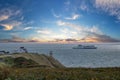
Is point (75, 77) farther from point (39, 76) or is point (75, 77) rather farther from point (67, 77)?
point (39, 76)

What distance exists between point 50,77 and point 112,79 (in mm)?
4156

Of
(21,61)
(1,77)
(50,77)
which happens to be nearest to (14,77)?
(1,77)

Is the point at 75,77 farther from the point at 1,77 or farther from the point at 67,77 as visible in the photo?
the point at 1,77

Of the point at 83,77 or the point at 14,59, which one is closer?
the point at 83,77

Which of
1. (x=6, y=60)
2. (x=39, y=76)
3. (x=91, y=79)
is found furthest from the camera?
(x=6, y=60)

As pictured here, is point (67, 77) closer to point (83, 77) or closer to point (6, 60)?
point (83, 77)

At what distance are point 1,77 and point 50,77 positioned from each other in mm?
3374

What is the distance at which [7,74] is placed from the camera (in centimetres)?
1759

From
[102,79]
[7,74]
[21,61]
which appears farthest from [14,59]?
[102,79]

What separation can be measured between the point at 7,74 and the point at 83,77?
5375 millimetres

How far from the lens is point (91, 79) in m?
16.1

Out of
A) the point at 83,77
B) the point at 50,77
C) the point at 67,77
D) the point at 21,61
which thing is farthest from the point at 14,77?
the point at 21,61

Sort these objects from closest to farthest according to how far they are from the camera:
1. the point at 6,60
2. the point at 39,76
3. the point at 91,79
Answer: the point at 91,79 < the point at 39,76 < the point at 6,60

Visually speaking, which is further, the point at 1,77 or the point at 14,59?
the point at 14,59
